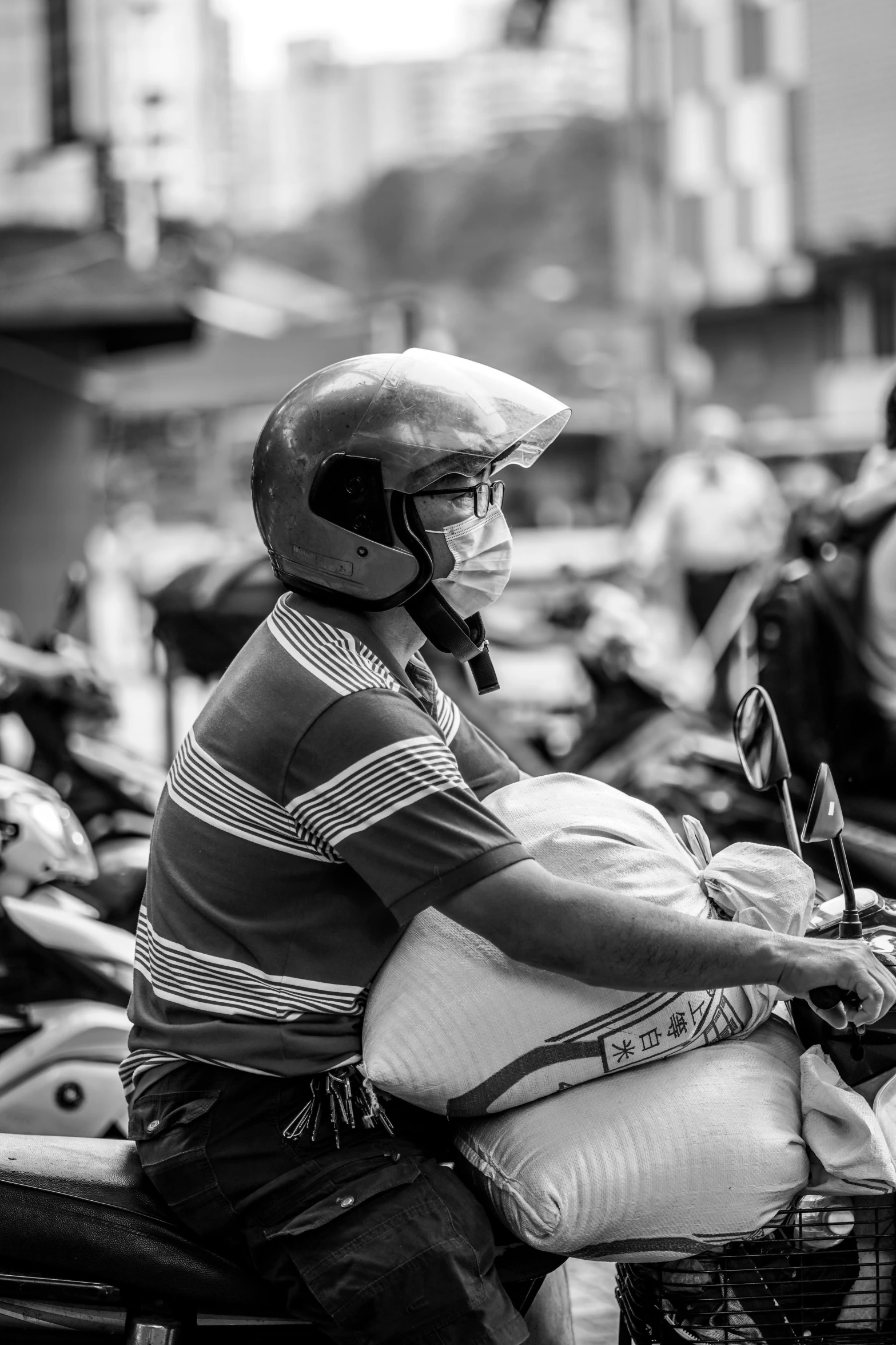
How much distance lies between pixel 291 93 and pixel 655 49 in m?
69.1

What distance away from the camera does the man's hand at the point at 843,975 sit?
1.96 m

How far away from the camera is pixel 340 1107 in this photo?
6.88ft

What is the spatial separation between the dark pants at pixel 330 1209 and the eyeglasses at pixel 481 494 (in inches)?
30.4

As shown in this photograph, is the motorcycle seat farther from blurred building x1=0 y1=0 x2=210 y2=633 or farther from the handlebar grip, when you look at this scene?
blurred building x1=0 y1=0 x2=210 y2=633

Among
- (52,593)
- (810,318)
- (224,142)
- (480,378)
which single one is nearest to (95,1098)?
(480,378)

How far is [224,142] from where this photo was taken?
57.9ft

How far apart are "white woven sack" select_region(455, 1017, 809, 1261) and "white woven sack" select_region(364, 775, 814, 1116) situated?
0.04 metres

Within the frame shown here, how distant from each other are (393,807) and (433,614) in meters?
0.36

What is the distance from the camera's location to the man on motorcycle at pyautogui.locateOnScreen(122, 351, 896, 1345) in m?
1.97

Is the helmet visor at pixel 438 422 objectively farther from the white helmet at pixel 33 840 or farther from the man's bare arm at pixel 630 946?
the white helmet at pixel 33 840

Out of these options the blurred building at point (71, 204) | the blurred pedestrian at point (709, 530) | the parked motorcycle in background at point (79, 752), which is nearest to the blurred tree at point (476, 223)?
the blurred building at point (71, 204)

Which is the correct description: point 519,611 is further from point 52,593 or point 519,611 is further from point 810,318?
point 810,318

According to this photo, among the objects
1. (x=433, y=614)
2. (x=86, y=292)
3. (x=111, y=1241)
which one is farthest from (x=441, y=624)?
(x=86, y=292)

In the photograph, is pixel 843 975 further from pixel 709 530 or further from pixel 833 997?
pixel 709 530
